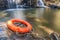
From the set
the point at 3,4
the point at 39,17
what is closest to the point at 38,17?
the point at 39,17

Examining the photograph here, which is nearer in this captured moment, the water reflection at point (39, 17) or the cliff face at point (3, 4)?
the water reflection at point (39, 17)

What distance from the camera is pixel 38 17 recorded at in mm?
1149

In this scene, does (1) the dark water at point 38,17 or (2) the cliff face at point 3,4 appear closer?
(1) the dark water at point 38,17

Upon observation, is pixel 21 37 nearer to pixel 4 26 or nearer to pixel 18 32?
pixel 18 32

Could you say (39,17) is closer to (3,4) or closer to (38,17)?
(38,17)

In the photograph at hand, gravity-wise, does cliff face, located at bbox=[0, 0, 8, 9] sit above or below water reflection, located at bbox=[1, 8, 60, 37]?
above

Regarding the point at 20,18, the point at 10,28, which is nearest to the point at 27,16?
the point at 20,18

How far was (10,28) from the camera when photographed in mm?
914

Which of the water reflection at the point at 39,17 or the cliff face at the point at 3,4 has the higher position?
the cliff face at the point at 3,4

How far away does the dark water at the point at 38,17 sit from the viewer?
3.19 ft

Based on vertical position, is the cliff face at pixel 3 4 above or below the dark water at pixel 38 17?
above

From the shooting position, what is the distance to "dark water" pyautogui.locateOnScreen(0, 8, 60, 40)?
3.19 ft

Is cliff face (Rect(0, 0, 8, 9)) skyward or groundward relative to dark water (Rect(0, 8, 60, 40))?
skyward

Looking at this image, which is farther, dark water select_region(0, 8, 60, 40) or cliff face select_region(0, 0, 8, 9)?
cliff face select_region(0, 0, 8, 9)
